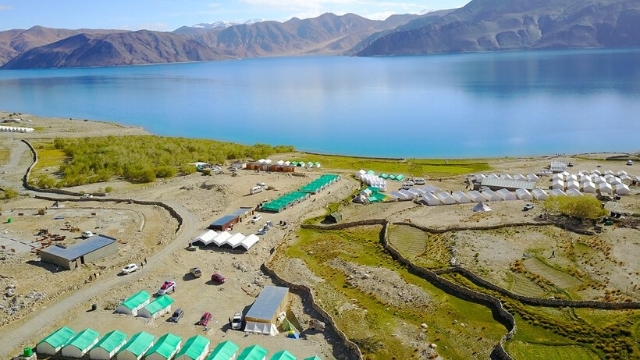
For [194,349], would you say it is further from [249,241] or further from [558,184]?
[558,184]

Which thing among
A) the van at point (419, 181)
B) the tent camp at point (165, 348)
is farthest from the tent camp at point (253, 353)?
the van at point (419, 181)

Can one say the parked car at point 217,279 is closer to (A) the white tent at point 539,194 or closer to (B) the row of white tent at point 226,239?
(B) the row of white tent at point 226,239

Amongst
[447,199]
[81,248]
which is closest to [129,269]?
[81,248]

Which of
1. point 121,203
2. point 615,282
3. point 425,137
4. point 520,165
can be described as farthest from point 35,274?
point 425,137

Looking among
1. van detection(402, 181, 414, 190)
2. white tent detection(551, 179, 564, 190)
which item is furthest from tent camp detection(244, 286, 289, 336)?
white tent detection(551, 179, 564, 190)

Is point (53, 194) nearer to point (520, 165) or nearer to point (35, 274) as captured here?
point (35, 274)

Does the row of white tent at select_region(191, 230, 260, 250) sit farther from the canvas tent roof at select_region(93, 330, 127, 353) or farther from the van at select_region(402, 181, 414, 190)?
the van at select_region(402, 181, 414, 190)
